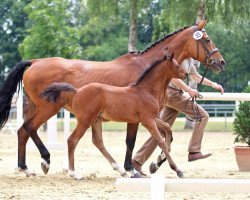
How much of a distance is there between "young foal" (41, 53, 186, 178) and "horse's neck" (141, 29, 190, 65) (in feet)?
1.46

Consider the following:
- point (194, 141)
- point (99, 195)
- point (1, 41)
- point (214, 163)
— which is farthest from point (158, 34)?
point (99, 195)

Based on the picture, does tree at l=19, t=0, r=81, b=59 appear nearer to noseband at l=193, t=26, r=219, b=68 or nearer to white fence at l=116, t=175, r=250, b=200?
noseband at l=193, t=26, r=219, b=68

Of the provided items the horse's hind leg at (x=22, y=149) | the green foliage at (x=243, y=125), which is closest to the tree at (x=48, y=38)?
the green foliage at (x=243, y=125)

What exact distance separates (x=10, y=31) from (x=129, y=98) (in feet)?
153

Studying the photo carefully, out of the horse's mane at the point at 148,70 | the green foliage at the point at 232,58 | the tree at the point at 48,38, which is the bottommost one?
the green foliage at the point at 232,58

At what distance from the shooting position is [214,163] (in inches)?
545

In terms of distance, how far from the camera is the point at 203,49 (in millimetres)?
10367

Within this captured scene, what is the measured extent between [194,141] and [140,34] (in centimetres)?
5026

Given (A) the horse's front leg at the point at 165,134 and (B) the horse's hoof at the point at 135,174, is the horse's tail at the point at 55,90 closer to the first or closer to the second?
(A) the horse's front leg at the point at 165,134

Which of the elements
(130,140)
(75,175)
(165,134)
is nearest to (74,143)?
(75,175)

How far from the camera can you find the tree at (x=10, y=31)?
5362 centimetres

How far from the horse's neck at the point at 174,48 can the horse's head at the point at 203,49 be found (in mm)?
82

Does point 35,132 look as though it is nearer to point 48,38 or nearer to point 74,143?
point 74,143

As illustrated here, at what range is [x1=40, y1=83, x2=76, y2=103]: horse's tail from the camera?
992 centimetres
